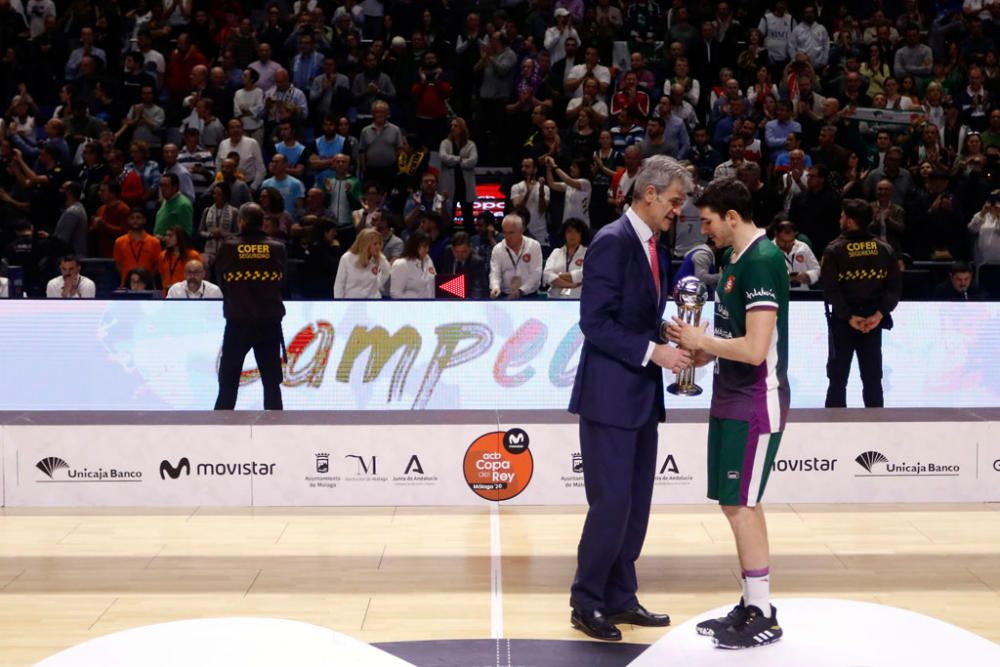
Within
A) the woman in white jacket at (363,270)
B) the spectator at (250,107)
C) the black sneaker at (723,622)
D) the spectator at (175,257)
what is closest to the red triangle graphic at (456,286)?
the woman in white jacket at (363,270)

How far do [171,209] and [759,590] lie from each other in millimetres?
8904

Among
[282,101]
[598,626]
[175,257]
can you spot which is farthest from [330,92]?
[598,626]

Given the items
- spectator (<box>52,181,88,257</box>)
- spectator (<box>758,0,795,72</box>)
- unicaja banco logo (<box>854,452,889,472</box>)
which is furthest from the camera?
spectator (<box>758,0,795,72</box>)

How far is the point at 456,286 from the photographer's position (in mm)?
11039

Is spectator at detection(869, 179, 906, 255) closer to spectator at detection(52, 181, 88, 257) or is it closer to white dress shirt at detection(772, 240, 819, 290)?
white dress shirt at detection(772, 240, 819, 290)

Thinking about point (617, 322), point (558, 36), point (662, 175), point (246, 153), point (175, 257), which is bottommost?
point (175, 257)

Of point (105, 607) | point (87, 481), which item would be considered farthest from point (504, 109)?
point (105, 607)

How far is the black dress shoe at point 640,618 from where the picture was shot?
5590 mm

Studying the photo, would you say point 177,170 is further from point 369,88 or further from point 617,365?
point 617,365

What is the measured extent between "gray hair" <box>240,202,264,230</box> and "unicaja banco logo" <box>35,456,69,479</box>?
2319 mm

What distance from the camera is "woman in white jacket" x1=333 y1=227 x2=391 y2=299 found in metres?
10.6

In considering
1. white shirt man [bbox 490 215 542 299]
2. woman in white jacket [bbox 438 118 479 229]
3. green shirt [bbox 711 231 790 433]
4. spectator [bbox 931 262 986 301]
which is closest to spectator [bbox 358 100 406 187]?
woman in white jacket [bbox 438 118 479 229]

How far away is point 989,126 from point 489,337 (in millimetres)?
7244

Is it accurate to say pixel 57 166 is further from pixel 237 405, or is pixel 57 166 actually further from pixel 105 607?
pixel 105 607
